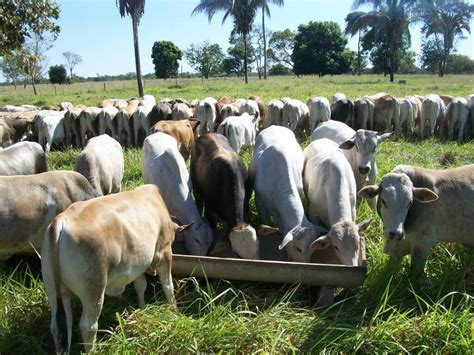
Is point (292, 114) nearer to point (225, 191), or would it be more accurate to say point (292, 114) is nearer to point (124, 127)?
point (124, 127)

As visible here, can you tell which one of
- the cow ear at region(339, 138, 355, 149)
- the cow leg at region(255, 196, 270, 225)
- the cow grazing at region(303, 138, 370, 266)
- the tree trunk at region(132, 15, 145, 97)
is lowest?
the cow leg at region(255, 196, 270, 225)

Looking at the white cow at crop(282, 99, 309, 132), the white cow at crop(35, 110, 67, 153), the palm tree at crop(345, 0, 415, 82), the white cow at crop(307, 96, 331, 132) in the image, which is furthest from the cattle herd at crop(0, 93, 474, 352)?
the palm tree at crop(345, 0, 415, 82)

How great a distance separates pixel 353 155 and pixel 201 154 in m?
2.23

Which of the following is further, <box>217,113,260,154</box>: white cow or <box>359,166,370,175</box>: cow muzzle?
<box>217,113,260,154</box>: white cow

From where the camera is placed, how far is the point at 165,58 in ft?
180

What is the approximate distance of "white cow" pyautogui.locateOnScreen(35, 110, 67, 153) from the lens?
1202cm

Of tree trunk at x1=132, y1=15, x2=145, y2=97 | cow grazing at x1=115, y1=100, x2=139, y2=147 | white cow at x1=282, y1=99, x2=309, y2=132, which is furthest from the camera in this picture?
tree trunk at x1=132, y1=15, x2=145, y2=97

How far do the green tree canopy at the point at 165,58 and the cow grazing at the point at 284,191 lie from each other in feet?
166

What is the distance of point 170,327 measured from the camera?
375cm

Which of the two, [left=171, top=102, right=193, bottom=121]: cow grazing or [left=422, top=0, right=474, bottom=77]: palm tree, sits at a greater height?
[left=422, top=0, right=474, bottom=77]: palm tree

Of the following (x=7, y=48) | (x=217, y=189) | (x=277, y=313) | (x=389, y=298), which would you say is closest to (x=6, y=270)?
(x=217, y=189)

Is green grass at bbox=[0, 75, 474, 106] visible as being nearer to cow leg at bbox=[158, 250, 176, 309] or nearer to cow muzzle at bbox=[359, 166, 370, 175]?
cow muzzle at bbox=[359, 166, 370, 175]

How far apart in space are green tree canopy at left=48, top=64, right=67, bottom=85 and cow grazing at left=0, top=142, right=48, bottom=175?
51.0 meters

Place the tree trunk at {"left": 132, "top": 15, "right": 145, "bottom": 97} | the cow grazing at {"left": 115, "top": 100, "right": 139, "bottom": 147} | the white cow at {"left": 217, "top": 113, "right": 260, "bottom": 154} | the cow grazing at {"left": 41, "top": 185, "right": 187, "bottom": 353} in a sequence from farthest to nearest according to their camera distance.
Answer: the tree trunk at {"left": 132, "top": 15, "right": 145, "bottom": 97}
the cow grazing at {"left": 115, "top": 100, "right": 139, "bottom": 147}
the white cow at {"left": 217, "top": 113, "right": 260, "bottom": 154}
the cow grazing at {"left": 41, "top": 185, "right": 187, "bottom": 353}
